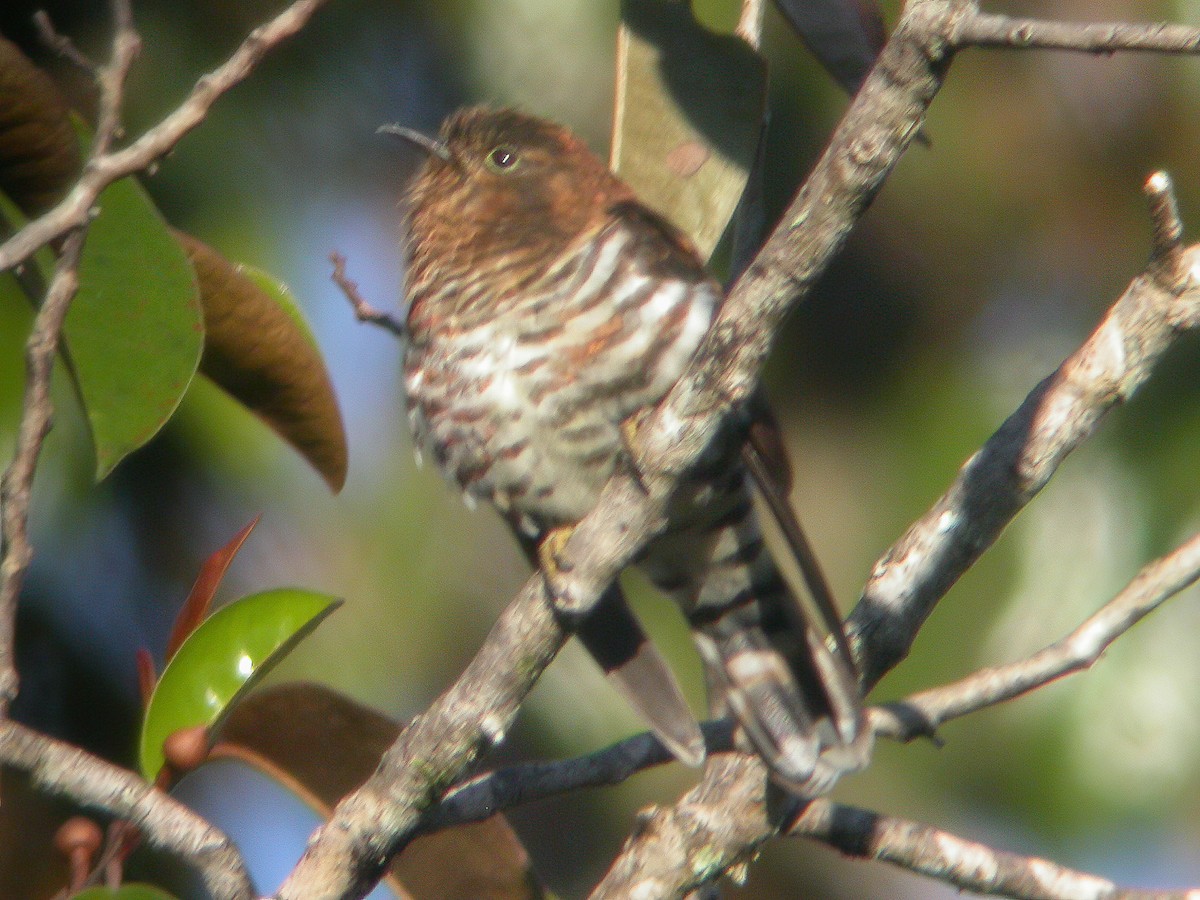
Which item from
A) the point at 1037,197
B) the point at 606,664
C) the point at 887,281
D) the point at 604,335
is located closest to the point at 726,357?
the point at 604,335

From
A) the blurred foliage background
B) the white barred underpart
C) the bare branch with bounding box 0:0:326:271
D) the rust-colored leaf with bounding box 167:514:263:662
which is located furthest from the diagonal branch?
the blurred foliage background

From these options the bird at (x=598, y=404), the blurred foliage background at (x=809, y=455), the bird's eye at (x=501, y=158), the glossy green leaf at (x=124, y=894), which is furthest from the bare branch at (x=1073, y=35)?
the blurred foliage background at (x=809, y=455)

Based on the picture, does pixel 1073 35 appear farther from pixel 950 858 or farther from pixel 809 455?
pixel 809 455

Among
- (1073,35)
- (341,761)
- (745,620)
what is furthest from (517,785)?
(1073,35)

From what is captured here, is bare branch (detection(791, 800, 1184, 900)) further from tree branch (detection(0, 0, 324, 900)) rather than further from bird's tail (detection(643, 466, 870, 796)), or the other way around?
tree branch (detection(0, 0, 324, 900))

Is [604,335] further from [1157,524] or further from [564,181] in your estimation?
[1157,524]

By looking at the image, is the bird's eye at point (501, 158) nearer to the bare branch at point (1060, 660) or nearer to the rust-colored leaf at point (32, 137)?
the rust-colored leaf at point (32, 137)
